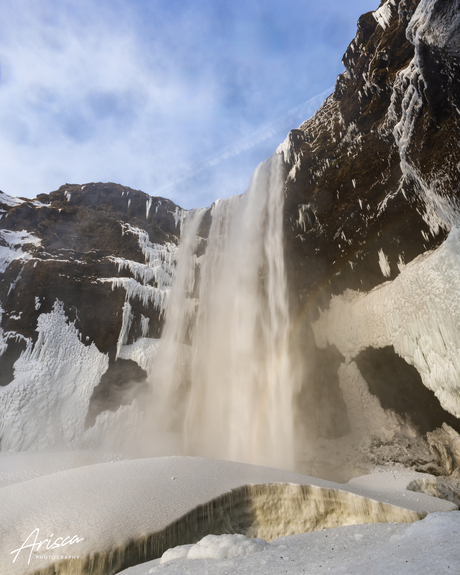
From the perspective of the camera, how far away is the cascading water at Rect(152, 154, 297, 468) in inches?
495

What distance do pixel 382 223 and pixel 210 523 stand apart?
9.98m

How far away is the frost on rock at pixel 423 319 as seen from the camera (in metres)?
7.60

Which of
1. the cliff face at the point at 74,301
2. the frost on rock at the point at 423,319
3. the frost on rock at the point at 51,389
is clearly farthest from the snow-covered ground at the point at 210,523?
the cliff face at the point at 74,301

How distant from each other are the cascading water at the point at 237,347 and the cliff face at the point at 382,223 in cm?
96

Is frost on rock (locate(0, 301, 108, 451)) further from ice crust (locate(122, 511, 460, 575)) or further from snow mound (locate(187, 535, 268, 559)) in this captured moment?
snow mound (locate(187, 535, 268, 559))

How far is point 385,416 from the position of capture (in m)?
10.9

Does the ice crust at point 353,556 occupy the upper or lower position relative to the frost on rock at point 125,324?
lower

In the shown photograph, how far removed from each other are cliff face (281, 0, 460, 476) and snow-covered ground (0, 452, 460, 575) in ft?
15.7

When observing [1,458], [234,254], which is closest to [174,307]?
[234,254]

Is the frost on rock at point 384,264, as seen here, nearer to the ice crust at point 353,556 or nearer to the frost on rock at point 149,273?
the ice crust at point 353,556

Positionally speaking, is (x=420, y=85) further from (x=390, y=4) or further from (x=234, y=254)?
(x=234, y=254)

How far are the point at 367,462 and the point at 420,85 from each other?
10.8 meters
